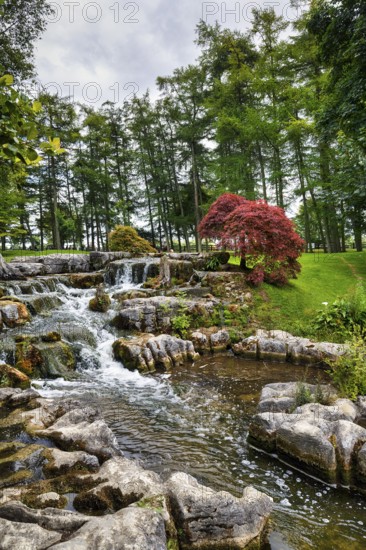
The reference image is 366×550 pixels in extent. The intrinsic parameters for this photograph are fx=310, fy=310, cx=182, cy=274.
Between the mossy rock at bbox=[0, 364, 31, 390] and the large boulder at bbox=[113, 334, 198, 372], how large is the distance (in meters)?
2.62

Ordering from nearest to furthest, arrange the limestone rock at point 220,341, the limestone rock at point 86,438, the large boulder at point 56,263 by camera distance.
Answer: the limestone rock at point 86,438, the limestone rock at point 220,341, the large boulder at point 56,263

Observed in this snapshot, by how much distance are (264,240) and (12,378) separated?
33.2 feet

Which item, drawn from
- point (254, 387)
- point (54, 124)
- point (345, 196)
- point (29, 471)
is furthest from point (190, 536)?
point (54, 124)

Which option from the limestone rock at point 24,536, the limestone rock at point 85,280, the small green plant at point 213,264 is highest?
the small green plant at point 213,264

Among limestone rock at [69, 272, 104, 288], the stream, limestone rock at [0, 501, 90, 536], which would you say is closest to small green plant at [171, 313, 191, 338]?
the stream

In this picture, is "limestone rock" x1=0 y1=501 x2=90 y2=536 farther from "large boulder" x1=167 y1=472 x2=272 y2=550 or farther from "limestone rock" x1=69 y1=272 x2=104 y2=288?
"limestone rock" x1=69 y1=272 x2=104 y2=288

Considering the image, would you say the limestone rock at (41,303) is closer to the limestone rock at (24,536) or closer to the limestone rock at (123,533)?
the limestone rock at (24,536)

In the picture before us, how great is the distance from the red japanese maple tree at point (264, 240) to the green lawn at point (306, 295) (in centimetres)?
69

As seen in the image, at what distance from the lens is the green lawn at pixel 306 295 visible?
11.4 m

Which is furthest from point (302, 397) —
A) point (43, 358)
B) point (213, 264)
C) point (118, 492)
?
point (213, 264)

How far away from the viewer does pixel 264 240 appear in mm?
12969

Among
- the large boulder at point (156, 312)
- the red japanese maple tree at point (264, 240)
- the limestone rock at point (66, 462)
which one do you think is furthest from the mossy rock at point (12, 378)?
the red japanese maple tree at point (264, 240)

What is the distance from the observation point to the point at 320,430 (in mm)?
4371

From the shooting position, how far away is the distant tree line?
501 inches
